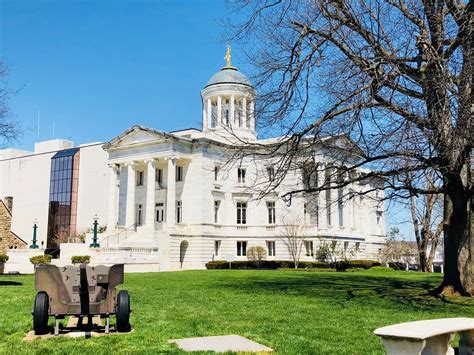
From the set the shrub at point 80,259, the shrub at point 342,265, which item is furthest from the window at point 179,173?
the shrub at point 342,265

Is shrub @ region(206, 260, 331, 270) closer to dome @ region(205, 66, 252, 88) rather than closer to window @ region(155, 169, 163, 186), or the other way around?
window @ region(155, 169, 163, 186)

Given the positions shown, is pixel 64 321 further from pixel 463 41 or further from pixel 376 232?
pixel 376 232

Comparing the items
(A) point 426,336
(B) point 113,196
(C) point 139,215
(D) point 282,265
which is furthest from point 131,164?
(A) point 426,336

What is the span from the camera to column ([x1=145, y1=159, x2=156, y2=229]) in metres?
47.4

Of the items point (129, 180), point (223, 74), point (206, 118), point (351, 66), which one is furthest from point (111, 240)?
point (351, 66)

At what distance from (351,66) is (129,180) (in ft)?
131

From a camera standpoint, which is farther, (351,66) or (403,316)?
(351,66)

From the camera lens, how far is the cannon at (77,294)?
8.06 metres

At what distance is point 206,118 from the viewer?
55844 millimetres

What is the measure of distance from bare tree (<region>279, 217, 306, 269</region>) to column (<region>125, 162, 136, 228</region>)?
590 inches

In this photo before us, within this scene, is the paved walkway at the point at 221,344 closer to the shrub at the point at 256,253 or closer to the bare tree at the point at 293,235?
the bare tree at the point at 293,235

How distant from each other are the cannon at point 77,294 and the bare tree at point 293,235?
39.5 metres

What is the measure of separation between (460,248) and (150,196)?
35456 millimetres

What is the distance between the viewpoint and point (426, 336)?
504cm
